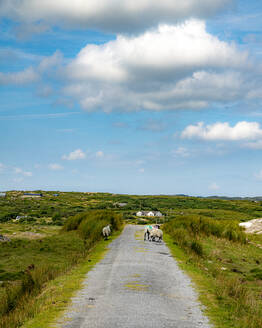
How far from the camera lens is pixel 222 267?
20719 mm

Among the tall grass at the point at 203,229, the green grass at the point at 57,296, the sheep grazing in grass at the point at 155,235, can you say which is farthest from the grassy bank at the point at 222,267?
the green grass at the point at 57,296

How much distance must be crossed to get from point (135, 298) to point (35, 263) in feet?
40.7

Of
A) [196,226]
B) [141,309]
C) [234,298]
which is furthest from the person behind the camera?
[196,226]

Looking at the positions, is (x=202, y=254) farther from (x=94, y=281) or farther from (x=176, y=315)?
(x=176, y=315)

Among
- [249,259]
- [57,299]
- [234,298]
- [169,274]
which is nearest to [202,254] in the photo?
[249,259]

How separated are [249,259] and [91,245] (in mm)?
10751

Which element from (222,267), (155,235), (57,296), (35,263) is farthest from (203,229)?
(57,296)

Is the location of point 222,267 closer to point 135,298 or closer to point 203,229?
point 135,298

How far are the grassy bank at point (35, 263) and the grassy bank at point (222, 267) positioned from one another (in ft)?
16.4

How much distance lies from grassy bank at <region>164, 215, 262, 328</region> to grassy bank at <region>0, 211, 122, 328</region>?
5.00 metres

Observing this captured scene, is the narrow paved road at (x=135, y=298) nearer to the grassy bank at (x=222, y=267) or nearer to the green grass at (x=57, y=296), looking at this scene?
the green grass at (x=57, y=296)

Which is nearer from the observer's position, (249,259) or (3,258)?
(3,258)

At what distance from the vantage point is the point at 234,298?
11531mm

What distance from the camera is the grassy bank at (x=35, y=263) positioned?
1027 cm
